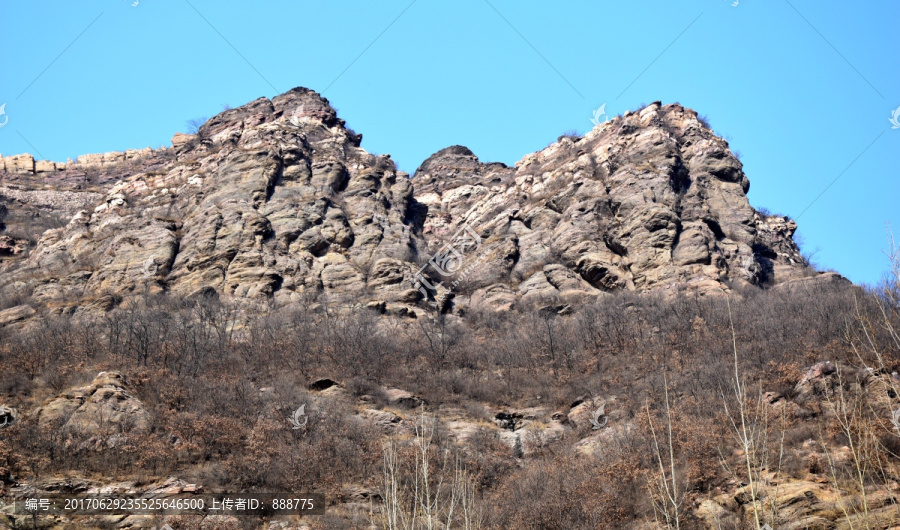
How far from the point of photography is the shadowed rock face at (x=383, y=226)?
35125mm

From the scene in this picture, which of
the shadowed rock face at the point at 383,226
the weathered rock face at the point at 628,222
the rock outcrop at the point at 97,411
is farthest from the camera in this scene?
the weathered rock face at the point at 628,222

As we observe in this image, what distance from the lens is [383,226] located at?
41.7 metres

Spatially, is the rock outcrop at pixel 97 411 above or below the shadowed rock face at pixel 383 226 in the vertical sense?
below

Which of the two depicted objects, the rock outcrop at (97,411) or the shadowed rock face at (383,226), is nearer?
the rock outcrop at (97,411)

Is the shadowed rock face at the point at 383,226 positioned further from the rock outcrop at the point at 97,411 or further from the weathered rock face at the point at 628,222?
the rock outcrop at the point at 97,411

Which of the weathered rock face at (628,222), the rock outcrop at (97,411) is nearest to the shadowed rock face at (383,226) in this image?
the weathered rock face at (628,222)

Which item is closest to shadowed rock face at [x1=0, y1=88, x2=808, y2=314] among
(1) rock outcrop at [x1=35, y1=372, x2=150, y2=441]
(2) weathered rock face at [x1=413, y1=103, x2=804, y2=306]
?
(2) weathered rock face at [x1=413, y1=103, x2=804, y2=306]

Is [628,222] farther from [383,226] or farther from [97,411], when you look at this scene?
[97,411]

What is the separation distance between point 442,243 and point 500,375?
2276 cm

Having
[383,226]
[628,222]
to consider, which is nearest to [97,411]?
[383,226]

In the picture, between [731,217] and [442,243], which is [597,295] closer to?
[731,217]

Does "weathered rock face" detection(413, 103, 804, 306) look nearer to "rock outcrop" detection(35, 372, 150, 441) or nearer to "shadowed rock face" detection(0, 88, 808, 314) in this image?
"shadowed rock face" detection(0, 88, 808, 314)

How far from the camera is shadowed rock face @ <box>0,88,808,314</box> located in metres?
35.1

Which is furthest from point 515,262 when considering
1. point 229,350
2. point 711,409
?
point 711,409
